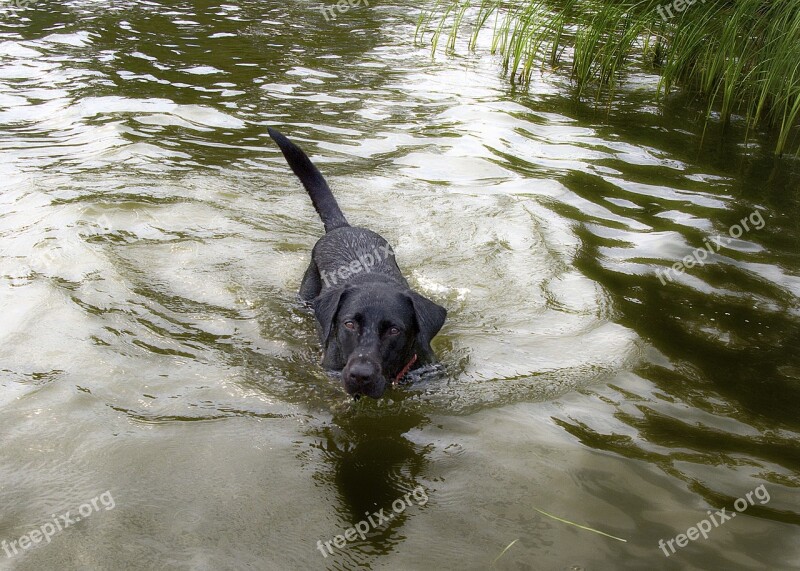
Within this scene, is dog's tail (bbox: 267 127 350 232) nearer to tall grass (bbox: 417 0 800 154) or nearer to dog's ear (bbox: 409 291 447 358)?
dog's ear (bbox: 409 291 447 358)

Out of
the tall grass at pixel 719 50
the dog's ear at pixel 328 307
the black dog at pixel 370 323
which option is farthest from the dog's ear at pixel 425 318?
the tall grass at pixel 719 50

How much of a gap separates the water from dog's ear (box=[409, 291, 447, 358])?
0.33 meters

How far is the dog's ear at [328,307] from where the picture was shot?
4.46 m

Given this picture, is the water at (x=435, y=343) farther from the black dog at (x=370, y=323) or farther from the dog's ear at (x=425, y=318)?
the dog's ear at (x=425, y=318)

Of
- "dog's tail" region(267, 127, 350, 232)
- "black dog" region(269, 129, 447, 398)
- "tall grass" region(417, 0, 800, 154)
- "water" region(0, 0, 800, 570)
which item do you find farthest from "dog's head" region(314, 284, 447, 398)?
"tall grass" region(417, 0, 800, 154)

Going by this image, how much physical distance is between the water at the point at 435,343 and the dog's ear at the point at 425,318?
0.33m

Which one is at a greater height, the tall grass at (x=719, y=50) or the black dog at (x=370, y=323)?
the tall grass at (x=719, y=50)

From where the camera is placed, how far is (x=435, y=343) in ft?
16.7

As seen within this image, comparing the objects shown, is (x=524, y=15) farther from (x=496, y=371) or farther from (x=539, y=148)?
(x=496, y=371)

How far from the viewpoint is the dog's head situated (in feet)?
13.8

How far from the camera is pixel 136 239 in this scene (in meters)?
6.12

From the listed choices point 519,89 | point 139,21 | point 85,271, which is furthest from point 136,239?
point 139,21

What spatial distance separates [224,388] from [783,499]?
298 centimetres

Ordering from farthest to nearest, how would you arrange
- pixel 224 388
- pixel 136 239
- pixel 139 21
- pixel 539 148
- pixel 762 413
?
pixel 139 21
pixel 539 148
pixel 136 239
pixel 224 388
pixel 762 413
